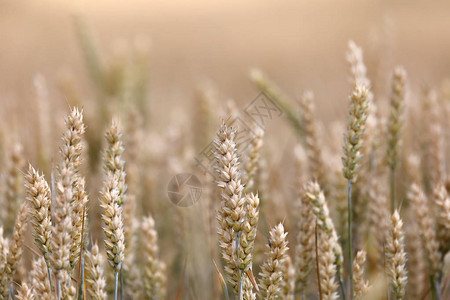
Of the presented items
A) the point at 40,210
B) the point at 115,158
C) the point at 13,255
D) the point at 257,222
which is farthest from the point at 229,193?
the point at 13,255

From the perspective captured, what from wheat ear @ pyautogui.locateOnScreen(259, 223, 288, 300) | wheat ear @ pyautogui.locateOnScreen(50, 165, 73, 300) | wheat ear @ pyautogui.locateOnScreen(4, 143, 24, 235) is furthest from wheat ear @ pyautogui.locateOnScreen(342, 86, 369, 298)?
wheat ear @ pyautogui.locateOnScreen(4, 143, 24, 235)

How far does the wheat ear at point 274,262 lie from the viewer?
0.95 metres

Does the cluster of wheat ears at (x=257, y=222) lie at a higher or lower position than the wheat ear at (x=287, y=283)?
higher

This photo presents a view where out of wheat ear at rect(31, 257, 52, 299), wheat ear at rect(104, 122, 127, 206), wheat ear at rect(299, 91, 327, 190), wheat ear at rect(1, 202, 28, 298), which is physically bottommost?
wheat ear at rect(31, 257, 52, 299)

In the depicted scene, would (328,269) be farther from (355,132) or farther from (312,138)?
(312,138)

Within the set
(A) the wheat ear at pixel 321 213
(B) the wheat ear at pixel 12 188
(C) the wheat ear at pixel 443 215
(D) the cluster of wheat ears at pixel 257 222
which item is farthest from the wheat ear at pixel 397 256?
(B) the wheat ear at pixel 12 188

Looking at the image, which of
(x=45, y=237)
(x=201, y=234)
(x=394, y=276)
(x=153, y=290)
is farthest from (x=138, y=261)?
(x=394, y=276)

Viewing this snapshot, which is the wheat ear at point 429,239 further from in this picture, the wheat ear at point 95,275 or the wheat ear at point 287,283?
the wheat ear at point 95,275

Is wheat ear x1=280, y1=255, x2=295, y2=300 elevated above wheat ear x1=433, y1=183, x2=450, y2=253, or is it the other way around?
wheat ear x1=433, y1=183, x2=450, y2=253

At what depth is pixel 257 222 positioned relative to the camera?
1.04 metres

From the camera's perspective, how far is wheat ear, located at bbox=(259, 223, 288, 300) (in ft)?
3.11

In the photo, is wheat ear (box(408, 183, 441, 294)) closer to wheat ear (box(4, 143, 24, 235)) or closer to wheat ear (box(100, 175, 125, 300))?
wheat ear (box(100, 175, 125, 300))

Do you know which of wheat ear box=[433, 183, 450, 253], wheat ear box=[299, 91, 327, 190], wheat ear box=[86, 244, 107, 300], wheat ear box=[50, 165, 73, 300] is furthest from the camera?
wheat ear box=[299, 91, 327, 190]

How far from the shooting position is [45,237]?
0.94m
